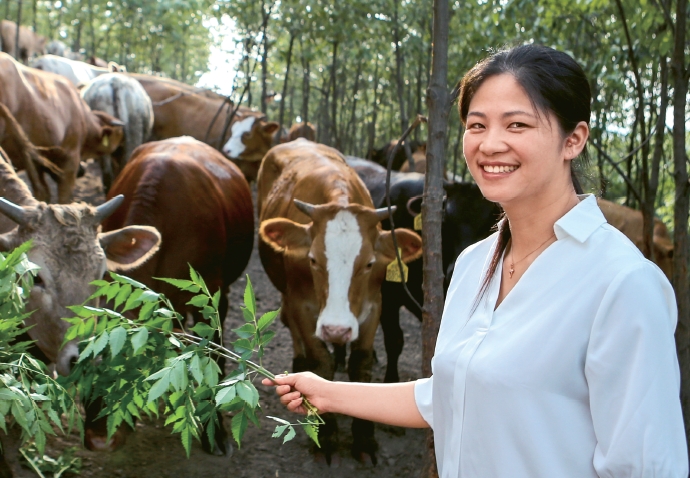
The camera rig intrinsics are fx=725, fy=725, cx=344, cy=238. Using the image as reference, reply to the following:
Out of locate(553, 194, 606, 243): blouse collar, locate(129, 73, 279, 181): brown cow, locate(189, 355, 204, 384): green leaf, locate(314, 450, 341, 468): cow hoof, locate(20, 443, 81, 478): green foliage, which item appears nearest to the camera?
locate(553, 194, 606, 243): blouse collar

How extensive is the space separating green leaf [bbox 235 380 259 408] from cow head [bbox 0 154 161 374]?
2054mm

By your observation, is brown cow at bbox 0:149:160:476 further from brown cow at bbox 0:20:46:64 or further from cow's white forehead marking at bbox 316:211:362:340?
brown cow at bbox 0:20:46:64

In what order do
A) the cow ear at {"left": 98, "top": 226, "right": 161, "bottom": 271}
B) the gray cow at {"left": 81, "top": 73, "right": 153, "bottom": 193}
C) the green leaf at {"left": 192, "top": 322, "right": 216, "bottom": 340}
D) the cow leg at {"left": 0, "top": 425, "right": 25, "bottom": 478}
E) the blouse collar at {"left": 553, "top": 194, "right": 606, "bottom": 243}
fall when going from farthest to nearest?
the gray cow at {"left": 81, "top": 73, "right": 153, "bottom": 193} < the cow ear at {"left": 98, "top": 226, "right": 161, "bottom": 271} < the cow leg at {"left": 0, "top": 425, "right": 25, "bottom": 478} < the green leaf at {"left": 192, "top": 322, "right": 216, "bottom": 340} < the blouse collar at {"left": 553, "top": 194, "right": 606, "bottom": 243}

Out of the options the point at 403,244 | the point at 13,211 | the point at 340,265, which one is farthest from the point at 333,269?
the point at 13,211

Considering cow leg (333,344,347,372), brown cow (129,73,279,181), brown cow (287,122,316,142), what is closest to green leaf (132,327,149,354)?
cow leg (333,344,347,372)

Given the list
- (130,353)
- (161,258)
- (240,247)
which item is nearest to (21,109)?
(240,247)

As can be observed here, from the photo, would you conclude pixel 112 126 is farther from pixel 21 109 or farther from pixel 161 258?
pixel 161 258

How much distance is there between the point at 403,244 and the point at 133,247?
6.38 ft

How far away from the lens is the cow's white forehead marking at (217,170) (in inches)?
250

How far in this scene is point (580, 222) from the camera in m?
1.61

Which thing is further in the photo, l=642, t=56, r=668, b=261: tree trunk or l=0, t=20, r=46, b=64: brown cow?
l=0, t=20, r=46, b=64: brown cow

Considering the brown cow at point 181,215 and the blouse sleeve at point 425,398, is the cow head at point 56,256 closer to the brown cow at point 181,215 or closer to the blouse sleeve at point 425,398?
the brown cow at point 181,215

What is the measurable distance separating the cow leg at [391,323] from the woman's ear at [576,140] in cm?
471

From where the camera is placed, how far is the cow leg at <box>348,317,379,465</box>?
17.2ft
